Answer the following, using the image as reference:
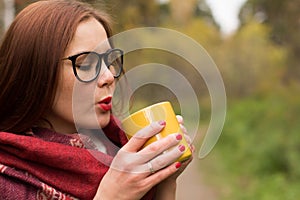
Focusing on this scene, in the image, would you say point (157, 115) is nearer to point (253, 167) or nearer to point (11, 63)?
point (11, 63)

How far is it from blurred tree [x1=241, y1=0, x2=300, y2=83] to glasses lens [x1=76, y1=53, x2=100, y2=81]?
36.6ft

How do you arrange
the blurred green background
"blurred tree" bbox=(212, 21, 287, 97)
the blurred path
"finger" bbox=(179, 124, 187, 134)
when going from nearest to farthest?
1. "finger" bbox=(179, 124, 187, 134)
2. the blurred green background
3. the blurred path
4. "blurred tree" bbox=(212, 21, 287, 97)

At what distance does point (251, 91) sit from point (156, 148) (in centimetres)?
2537

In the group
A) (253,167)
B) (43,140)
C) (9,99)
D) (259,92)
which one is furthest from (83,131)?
(259,92)

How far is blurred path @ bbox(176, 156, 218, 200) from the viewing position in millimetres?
8477

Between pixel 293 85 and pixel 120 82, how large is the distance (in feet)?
50.2

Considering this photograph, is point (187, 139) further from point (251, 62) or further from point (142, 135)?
point (251, 62)

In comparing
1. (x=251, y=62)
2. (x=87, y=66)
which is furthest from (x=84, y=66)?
(x=251, y=62)

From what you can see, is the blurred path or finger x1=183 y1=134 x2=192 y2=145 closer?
finger x1=183 y1=134 x2=192 y2=145

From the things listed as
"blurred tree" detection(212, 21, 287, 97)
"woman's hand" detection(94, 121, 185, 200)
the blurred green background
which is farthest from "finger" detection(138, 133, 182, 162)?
"blurred tree" detection(212, 21, 287, 97)

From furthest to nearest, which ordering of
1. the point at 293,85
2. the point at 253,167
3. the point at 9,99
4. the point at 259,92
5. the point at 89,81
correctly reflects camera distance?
the point at 259,92
the point at 293,85
the point at 253,167
the point at 9,99
the point at 89,81

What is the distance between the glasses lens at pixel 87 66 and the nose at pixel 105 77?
2cm

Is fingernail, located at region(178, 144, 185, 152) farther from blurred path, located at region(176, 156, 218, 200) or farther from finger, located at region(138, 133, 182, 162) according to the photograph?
blurred path, located at region(176, 156, 218, 200)

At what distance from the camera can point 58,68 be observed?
5.49 feet
